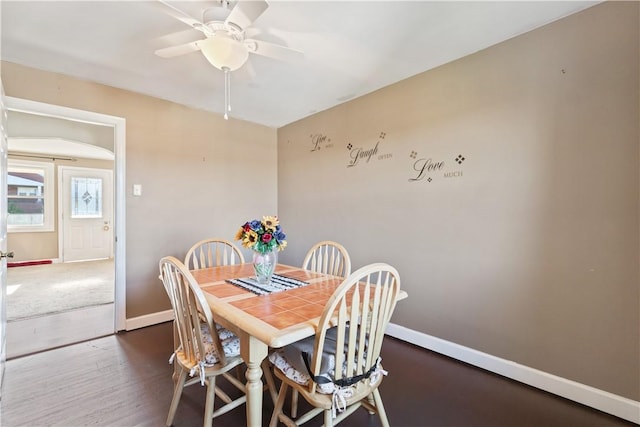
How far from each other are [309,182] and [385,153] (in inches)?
45.2

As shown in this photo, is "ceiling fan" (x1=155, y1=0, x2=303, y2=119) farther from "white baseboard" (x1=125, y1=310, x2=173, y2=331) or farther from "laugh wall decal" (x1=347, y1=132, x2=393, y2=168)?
"white baseboard" (x1=125, y1=310, x2=173, y2=331)

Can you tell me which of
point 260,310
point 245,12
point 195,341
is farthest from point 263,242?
point 245,12

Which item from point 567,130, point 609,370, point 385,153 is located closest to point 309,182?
point 385,153

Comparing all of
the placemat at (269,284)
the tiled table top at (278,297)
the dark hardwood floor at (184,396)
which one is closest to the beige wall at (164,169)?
the dark hardwood floor at (184,396)

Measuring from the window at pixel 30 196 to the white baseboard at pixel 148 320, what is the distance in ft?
16.9

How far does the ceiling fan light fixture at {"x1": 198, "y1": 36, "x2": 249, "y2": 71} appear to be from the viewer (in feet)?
5.23

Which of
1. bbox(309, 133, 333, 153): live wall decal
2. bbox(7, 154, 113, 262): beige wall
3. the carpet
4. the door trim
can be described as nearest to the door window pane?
bbox(7, 154, 113, 262): beige wall

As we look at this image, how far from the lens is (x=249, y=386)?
1.18 m

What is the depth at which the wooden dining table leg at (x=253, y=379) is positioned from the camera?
118cm

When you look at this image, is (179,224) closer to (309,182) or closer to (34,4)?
(309,182)

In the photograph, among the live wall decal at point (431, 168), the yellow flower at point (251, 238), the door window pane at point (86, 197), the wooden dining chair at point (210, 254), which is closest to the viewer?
the yellow flower at point (251, 238)

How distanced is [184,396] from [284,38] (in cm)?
244

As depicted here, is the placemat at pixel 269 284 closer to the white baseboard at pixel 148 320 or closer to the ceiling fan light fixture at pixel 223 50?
the ceiling fan light fixture at pixel 223 50

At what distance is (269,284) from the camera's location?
1.83 metres
